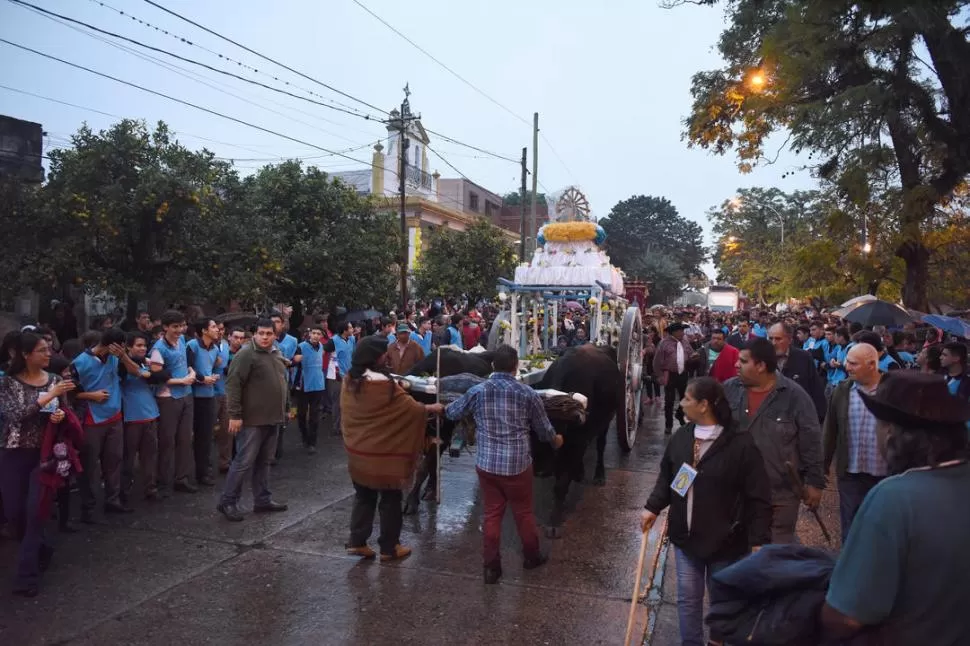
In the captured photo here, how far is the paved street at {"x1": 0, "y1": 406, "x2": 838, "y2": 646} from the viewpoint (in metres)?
4.00

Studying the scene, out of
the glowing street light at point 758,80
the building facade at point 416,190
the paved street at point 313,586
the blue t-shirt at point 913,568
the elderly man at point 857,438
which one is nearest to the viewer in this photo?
the blue t-shirt at point 913,568

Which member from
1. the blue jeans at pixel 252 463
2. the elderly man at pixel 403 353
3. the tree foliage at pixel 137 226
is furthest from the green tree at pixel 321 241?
the blue jeans at pixel 252 463

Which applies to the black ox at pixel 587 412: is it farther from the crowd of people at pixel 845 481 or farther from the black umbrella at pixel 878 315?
the black umbrella at pixel 878 315

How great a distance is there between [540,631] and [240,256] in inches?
418

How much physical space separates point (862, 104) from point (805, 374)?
390 inches

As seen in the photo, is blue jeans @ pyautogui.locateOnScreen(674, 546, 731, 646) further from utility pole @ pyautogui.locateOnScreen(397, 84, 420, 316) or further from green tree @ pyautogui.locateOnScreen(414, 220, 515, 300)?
green tree @ pyautogui.locateOnScreen(414, 220, 515, 300)

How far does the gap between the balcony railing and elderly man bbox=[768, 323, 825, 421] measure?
28.1 meters

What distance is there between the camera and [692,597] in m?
3.36

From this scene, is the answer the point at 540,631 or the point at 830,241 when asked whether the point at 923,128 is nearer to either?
the point at 830,241

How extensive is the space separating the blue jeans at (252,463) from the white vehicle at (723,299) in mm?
40933

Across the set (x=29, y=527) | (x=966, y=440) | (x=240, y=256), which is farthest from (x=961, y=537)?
(x=240, y=256)

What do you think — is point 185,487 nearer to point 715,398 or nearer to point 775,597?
point 715,398

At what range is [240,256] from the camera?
1295 centimetres

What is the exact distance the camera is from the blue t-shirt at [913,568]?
1.84m
